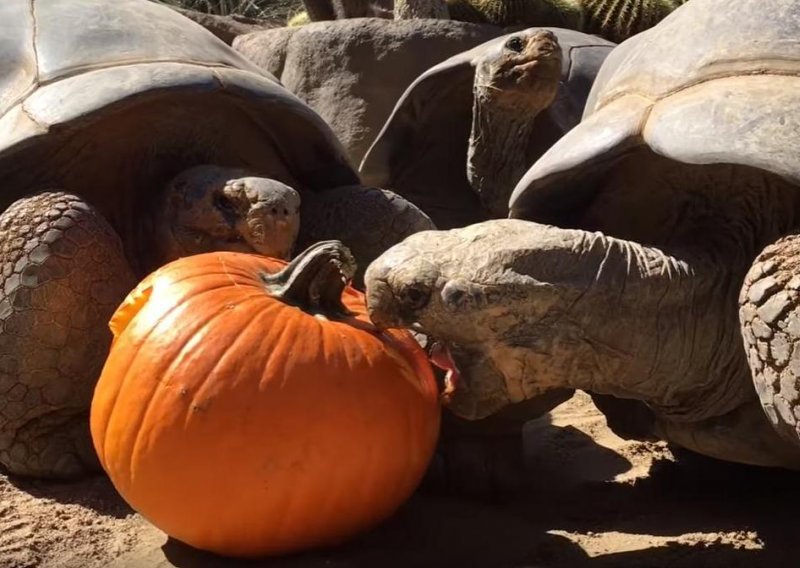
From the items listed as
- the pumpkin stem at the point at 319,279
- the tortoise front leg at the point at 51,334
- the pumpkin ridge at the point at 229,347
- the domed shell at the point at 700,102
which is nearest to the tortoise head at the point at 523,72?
the domed shell at the point at 700,102

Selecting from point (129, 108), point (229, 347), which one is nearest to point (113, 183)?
point (129, 108)

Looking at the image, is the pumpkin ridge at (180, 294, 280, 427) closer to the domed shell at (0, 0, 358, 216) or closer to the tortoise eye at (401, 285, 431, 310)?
the tortoise eye at (401, 285, 431, 310)

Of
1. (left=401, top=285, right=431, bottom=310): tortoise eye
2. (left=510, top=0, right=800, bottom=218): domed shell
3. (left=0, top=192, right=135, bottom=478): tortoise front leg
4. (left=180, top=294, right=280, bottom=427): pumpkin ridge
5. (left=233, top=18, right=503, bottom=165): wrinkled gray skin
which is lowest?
(left=233, top=18, right=503, bottom=165): wrinkled gray skin

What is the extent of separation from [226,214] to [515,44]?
6.74ft

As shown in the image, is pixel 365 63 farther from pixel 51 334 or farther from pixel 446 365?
pixel 446 365

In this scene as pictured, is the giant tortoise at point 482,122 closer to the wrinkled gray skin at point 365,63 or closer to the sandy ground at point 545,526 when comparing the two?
the wrinkled gray skin at point 365,63

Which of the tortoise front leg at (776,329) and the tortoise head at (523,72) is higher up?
the tortoise front leg at (776,329)

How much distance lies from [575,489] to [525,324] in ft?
2.70

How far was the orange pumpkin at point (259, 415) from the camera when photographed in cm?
206

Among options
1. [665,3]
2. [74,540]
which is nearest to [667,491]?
[74,540]

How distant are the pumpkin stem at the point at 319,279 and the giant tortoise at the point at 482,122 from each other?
249cm

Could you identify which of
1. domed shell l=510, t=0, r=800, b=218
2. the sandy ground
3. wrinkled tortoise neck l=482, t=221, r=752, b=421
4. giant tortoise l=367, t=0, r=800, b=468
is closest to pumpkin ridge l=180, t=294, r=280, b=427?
giant tortoise l=367, t=0, r=800, b=468

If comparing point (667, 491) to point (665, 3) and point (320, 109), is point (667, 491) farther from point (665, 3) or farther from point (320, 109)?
point (665, 3)

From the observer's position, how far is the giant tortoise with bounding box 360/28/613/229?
4742 mm
